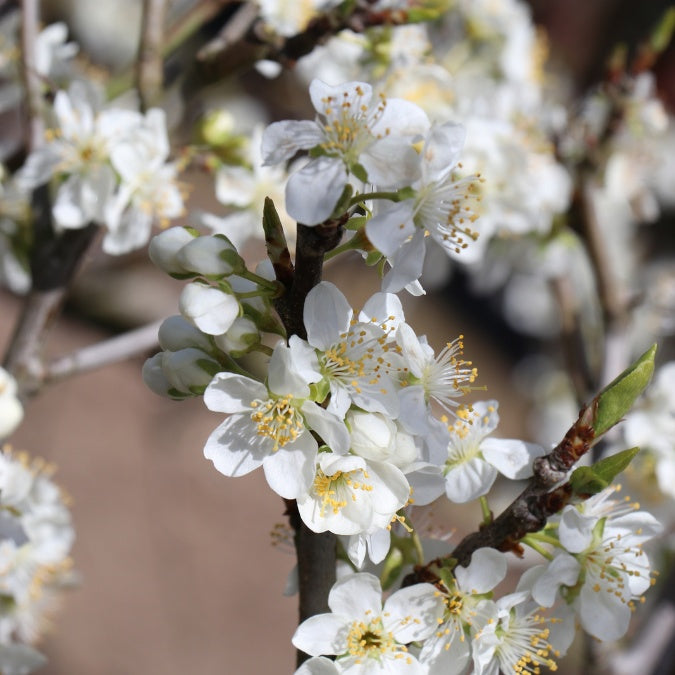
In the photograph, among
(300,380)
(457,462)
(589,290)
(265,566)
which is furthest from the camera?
(265,566)

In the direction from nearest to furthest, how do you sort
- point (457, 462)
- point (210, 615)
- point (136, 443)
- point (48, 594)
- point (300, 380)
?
point (300, 380), point (457, 462), point (48, 594), point (210, 615), point (136, 443)

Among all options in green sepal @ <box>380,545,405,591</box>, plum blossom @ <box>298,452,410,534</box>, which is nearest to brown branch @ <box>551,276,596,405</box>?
green sepal @ <box>380,545,405,591</box>

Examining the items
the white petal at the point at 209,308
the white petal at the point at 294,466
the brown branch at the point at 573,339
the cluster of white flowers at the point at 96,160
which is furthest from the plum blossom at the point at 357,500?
the brown branch at the point at 573,339

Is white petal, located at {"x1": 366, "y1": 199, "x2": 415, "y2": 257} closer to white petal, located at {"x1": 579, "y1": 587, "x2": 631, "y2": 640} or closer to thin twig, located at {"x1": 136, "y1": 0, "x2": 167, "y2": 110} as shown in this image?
white petal, located at {"x1": 579, "y1": 587, "x2": 631, "y2": 640}

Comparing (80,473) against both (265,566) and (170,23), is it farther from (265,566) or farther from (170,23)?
(170,23)

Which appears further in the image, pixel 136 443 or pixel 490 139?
pixel 136 443

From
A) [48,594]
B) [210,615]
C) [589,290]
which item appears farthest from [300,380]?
A: [210,615]
